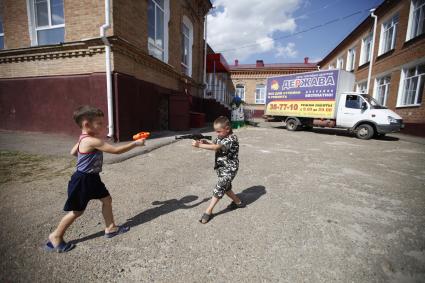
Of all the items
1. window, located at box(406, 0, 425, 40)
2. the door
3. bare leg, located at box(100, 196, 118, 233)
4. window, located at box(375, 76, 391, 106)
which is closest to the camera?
bare leg, located at box(100, 196, 118, 233)

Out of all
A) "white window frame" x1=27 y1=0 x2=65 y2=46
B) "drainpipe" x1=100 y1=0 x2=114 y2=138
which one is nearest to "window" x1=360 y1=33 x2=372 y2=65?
"drainpipe" x1=100 y1=0 x2=114 y2=138

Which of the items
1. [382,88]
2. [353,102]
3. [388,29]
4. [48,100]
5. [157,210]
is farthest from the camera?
[382,88]

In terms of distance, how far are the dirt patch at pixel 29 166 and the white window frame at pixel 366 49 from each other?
20738mm

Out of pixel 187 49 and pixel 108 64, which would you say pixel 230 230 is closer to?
pixel 108 64

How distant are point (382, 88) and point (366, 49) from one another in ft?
15.1

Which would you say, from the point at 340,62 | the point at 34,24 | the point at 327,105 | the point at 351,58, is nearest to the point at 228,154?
the point at 34,24

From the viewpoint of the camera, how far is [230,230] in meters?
2.50

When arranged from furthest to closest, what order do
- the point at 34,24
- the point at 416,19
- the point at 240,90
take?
the point at 240,90 < the point at 416,19 < the point at 34,24

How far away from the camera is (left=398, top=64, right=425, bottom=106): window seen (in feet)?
36.2

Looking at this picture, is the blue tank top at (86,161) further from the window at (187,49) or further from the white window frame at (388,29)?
the white window frame at (388,29)

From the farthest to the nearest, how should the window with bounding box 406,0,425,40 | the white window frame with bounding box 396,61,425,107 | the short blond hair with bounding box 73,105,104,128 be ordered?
the window with bounding box 406,0,425,40 < the white window frame with bounding box 396,61,425,107 < the short blond hair with bounding box 73,105,104,128

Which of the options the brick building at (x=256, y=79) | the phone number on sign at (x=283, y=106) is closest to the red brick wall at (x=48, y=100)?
the phone number on sign at (x=283, y=106)

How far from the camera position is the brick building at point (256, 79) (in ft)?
95.0

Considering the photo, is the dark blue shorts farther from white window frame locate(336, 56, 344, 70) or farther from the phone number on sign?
white window frame locate(336, 56, 344, 70)
